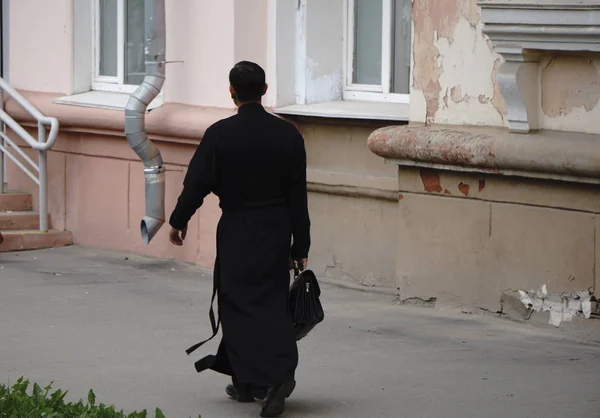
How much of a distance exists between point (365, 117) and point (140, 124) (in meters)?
2.06

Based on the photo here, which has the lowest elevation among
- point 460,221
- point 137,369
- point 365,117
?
point 137,369

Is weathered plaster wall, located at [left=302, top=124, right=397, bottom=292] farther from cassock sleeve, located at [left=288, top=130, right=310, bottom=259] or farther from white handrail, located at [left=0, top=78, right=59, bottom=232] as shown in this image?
cassock sleeve, located at [left=288, top=130, right=310, bottom=259]

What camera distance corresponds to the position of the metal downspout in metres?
10.0

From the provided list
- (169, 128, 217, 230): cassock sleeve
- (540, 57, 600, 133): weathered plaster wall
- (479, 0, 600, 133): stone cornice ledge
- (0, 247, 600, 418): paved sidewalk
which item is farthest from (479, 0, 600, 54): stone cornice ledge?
(169, 128, 217, 230): cassock sleeve

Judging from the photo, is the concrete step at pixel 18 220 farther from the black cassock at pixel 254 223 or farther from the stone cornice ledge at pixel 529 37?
the black cassock at pixel 254 223

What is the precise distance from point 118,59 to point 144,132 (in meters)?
1.44

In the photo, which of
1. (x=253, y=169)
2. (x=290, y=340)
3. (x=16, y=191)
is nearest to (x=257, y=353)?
(x=290, y=340)

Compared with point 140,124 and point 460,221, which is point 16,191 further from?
point 460,221

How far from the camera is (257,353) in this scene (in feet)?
19.2

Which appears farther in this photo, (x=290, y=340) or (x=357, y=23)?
(x=357, y=23)

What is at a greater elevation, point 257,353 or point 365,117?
point 365,117

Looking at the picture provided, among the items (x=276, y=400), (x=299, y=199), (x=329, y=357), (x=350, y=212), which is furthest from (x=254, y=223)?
(x=350, y=212)

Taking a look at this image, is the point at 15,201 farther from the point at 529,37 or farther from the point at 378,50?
the point at 529,37

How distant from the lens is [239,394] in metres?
6.05
